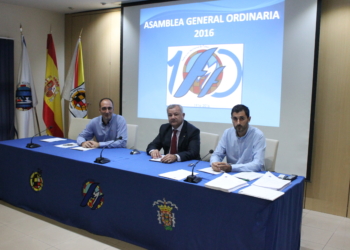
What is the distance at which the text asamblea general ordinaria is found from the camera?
3.77 meters

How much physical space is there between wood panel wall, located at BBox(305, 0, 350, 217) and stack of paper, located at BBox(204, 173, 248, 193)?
6.07 ft

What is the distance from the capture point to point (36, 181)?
126 inches

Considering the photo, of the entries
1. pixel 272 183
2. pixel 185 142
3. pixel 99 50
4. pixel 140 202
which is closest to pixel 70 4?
pixel 99 50

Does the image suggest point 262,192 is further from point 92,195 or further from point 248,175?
point 92,195

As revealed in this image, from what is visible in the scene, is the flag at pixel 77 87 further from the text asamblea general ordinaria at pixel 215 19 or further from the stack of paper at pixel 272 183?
the stack of paper at pixel 272 183

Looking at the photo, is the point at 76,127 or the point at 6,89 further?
the point at 6,89

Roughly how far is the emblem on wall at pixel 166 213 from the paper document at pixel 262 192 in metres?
0.55

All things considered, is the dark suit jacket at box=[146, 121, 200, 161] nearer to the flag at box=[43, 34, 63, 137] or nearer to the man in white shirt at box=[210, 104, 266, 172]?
the man in white shirt at box=[210, 104, 266, 172]

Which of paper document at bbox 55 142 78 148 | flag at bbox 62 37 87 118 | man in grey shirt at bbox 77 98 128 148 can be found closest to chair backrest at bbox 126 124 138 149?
man in grey shirt at bbox 77 98 128 148

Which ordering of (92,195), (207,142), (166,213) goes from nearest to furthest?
(166,213), (92,195), (207,142)

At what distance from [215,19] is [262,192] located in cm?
275

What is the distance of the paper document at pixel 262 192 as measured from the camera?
190cm

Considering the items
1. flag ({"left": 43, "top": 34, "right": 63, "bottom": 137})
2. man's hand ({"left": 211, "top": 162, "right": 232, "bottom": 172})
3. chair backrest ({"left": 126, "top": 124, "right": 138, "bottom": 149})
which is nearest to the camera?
man's hand ({"left": 211, "top": 162, "right": 232, "bottom": 172})

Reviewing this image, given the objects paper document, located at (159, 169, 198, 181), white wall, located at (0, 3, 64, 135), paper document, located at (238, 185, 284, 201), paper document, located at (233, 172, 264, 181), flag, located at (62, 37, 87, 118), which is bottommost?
paper document, located at (159, 169, 198, 181)
